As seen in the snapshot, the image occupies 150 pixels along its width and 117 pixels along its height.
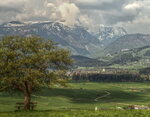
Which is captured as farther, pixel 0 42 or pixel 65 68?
pixel 65 68

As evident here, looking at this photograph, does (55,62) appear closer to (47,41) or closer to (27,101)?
(47,41)

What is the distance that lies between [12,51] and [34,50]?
5401mm

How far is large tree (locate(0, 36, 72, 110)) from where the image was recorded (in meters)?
64.6

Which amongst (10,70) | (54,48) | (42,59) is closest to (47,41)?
(54,48)

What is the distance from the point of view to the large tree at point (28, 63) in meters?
64.6

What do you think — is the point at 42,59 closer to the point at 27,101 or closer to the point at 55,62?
the point at 55,62

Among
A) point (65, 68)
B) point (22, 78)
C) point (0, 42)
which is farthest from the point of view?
point (65, 68)

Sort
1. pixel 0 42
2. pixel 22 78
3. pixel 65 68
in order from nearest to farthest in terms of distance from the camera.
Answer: pixel 22 78, pixel 0 42, pixel 65 68

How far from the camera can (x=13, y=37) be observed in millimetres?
68938

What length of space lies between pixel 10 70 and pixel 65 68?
571 inches

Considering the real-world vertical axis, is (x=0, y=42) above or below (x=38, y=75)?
above

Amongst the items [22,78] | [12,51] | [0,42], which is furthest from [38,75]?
[0,42]

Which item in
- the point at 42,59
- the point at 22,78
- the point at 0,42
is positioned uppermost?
the point at 0,42

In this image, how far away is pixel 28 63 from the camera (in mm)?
65875
